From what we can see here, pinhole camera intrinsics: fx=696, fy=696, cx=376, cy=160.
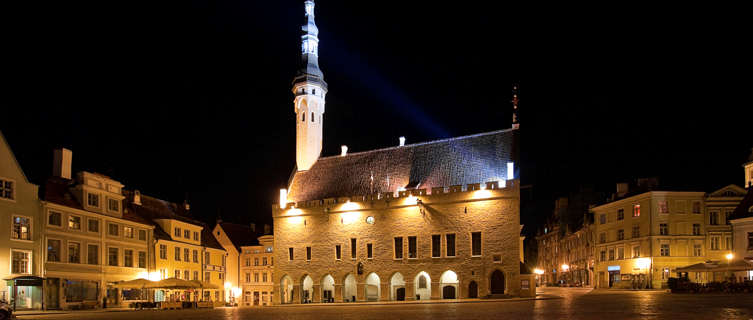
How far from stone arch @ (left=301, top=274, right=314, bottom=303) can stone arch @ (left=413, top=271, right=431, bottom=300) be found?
867 cm

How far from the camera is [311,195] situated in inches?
2167

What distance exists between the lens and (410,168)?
5197cm

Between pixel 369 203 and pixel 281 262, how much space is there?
9.03m

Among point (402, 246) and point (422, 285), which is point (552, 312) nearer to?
point (422, 285)

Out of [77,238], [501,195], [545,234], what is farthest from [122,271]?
[545,234]

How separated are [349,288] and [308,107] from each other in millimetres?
15965

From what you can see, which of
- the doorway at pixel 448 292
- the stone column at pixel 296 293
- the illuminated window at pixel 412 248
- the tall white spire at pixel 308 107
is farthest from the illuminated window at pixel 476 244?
the tall white spire at pixel 308 107

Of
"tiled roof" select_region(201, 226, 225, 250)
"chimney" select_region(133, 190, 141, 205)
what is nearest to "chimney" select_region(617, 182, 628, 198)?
"tiled roof" select_region(201, 226, 225, 250)

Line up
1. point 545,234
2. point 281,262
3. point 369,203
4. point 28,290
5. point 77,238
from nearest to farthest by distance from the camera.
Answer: point 28,290
point 77,238
point 369,203
point 281,262
point 545,234

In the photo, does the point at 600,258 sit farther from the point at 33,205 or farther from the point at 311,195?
the point at 33,205

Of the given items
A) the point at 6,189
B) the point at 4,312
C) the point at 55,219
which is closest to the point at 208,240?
the point at 55,219

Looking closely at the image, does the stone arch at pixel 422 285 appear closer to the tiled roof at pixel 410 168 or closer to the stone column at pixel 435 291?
the stone column at pixel 435 291

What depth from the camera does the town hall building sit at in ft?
152

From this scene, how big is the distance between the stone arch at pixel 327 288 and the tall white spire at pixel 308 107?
398 inches
